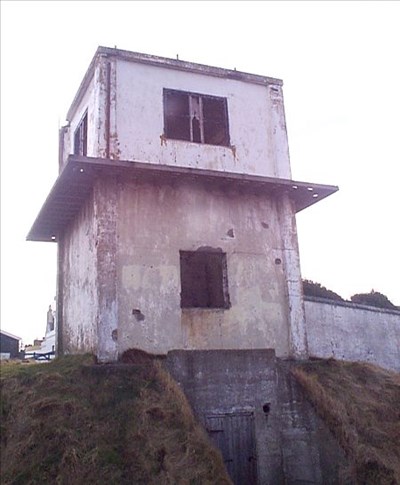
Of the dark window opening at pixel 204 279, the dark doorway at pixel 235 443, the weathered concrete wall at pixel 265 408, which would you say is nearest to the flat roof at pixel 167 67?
the dark window opening at pixel 204 279

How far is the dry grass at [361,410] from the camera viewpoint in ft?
29.9

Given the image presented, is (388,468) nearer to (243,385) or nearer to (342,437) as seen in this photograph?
(342,437)

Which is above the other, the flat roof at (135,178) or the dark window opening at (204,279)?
the flat roof at (135,178)

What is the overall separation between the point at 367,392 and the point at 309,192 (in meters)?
4.36

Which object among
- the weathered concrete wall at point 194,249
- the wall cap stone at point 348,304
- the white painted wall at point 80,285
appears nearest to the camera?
the weathered concrete wall at point 194,249

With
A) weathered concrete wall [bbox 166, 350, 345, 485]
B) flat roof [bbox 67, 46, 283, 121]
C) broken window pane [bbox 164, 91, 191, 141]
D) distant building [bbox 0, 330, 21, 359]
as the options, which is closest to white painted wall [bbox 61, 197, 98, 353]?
weathered concrete wall [bbox 166, 350, 345, 485]

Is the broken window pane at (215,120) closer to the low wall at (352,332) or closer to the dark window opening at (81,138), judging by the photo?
the dark window opening at (81,138)

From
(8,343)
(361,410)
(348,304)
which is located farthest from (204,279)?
(8,343)

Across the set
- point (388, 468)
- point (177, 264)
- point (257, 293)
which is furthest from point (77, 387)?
point (388, 468)

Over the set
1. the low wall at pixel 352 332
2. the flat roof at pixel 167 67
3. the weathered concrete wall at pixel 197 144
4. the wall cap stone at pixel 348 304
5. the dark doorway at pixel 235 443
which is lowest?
the dark doorway at pixel 235 443

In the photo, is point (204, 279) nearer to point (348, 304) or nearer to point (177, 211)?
point (177, 211)

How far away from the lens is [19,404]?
8.65m

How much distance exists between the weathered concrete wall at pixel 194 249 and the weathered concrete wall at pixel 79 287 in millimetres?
683

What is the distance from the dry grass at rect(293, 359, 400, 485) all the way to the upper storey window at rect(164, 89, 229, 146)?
17.8ft
